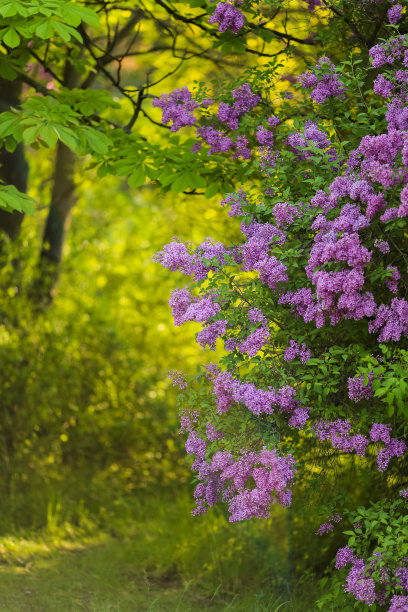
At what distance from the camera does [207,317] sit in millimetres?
3740

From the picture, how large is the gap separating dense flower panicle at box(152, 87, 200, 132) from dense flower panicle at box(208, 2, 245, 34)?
521 millimetres

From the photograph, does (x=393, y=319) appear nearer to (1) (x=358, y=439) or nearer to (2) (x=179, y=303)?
(1) (x=358, y=439)

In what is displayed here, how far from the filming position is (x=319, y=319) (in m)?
3.69

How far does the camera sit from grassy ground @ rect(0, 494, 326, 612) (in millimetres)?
5477

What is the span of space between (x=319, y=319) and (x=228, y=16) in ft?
7.86

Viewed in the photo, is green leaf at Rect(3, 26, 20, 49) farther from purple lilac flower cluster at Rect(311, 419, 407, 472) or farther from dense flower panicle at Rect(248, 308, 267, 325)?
purple lilac flower cluster at Rect(311, 419, 407, 472)

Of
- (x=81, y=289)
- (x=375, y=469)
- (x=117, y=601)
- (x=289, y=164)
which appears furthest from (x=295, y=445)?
(x=81, y=289)

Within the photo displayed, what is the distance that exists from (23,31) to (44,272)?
4.05 metres

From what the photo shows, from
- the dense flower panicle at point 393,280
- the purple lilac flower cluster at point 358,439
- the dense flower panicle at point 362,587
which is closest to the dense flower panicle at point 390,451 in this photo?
the purple lilac flower cluster at point 358,439

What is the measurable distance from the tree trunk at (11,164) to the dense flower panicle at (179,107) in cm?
260

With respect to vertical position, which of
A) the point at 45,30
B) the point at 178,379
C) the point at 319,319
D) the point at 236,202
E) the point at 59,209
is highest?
the point at 59,209

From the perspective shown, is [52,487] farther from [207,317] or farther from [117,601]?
[207,317]

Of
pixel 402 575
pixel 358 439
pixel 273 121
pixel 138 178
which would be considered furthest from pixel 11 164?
pixel 402 575

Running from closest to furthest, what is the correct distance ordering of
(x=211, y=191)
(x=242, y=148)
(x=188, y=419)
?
(x=188, y=419) < (x=242, y=148) < (x=211, y=191)
